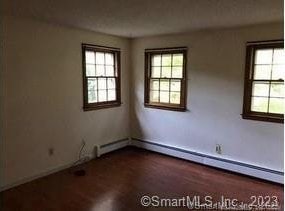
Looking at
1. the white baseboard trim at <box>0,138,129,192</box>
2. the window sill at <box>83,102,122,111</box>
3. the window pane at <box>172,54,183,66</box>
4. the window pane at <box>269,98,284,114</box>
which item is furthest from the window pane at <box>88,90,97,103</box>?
the window pane at <box>269,98,284,114</box>

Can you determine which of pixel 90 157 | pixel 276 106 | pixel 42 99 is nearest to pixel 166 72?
pixel 276 106

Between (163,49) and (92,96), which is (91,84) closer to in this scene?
(92,96)

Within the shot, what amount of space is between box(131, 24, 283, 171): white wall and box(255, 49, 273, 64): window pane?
0.18 meters

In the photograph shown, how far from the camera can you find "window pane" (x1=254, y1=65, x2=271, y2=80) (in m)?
3.56

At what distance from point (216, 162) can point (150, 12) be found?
8.44ft

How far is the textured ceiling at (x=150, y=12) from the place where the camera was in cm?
258

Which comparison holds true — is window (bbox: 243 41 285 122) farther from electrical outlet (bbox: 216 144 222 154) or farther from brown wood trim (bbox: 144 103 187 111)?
brown wood trim (bbox: 144 103 187 111)

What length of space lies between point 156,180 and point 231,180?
42.6 inches

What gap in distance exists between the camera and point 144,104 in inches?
193

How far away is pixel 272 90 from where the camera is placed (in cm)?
355

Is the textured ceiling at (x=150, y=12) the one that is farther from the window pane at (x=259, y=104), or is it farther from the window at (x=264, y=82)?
the window pane at (x=259, y=104)

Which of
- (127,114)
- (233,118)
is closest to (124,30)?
(127,114)

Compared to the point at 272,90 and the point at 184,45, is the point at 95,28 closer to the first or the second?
the point at 184,45

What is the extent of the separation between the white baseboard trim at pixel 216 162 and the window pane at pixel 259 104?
33.5 inches
